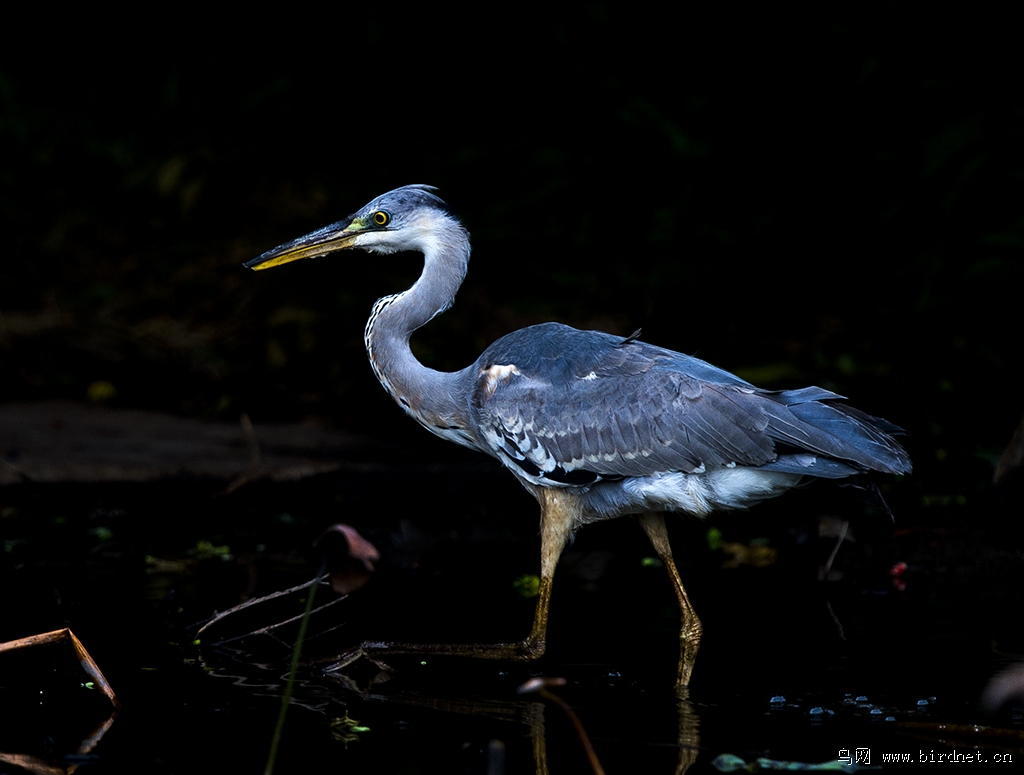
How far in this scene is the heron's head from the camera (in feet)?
18.9

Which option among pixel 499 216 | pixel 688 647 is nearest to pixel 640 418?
pixel 688 647

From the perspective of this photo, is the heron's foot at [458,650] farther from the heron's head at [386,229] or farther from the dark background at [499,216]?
the dark background at [499,216]

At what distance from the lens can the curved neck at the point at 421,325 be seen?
18.4 feet

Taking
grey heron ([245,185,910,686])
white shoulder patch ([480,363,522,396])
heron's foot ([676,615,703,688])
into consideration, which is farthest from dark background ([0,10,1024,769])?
heron's foot ([676,615,703,688])

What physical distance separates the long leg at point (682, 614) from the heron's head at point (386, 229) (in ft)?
5.21

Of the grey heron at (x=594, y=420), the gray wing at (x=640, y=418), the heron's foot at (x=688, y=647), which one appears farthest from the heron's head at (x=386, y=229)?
the heron's foot at (x=688, y=647)

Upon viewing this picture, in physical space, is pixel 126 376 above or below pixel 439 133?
below

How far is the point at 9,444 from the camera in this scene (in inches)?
307

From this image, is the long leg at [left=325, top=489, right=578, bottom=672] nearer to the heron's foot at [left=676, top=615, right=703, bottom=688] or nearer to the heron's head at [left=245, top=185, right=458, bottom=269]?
the heron's foot at [left=676, top=615, right=703, bottom=688]

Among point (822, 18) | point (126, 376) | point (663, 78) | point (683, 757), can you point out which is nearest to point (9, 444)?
point (126, 376)

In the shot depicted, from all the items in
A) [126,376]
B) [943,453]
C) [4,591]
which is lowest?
[4,591]

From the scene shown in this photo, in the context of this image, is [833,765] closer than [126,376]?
Yes

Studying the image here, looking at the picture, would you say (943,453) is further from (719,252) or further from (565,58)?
(565,58)

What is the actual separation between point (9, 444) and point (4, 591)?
237 cm
